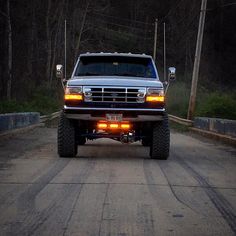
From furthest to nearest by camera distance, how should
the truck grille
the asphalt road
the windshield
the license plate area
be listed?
the windshield, the truck grille, the license plate area, the asphalt road

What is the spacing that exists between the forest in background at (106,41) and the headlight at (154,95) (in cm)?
1801

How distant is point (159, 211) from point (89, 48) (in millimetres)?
62783

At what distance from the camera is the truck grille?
13.6m

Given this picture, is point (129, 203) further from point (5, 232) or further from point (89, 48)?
point (89, 48)

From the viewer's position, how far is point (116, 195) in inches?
353

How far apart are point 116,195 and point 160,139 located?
5071mm

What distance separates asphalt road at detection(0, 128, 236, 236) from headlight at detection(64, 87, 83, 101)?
1.33 metres

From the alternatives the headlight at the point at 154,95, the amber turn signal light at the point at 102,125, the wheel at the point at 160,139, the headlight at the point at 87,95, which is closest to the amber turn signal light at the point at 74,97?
the headlight at the point at 87,95

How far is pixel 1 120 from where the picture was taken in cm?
2061

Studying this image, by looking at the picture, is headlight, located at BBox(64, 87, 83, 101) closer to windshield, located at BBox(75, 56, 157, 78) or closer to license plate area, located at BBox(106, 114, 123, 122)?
license plate area, located at BBox(106, 114, 123, 122)

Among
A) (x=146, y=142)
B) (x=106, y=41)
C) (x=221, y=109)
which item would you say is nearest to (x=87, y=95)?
(x=146, y=142)

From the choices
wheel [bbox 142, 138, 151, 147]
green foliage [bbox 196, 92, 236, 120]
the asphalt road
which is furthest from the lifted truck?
green foliage [bbox 196, 92, 236, 120]

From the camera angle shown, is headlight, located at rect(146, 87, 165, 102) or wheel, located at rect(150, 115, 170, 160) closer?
headlight, located at rect(146, 87, 165, 102)

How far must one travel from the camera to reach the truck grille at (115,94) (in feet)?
44.7
